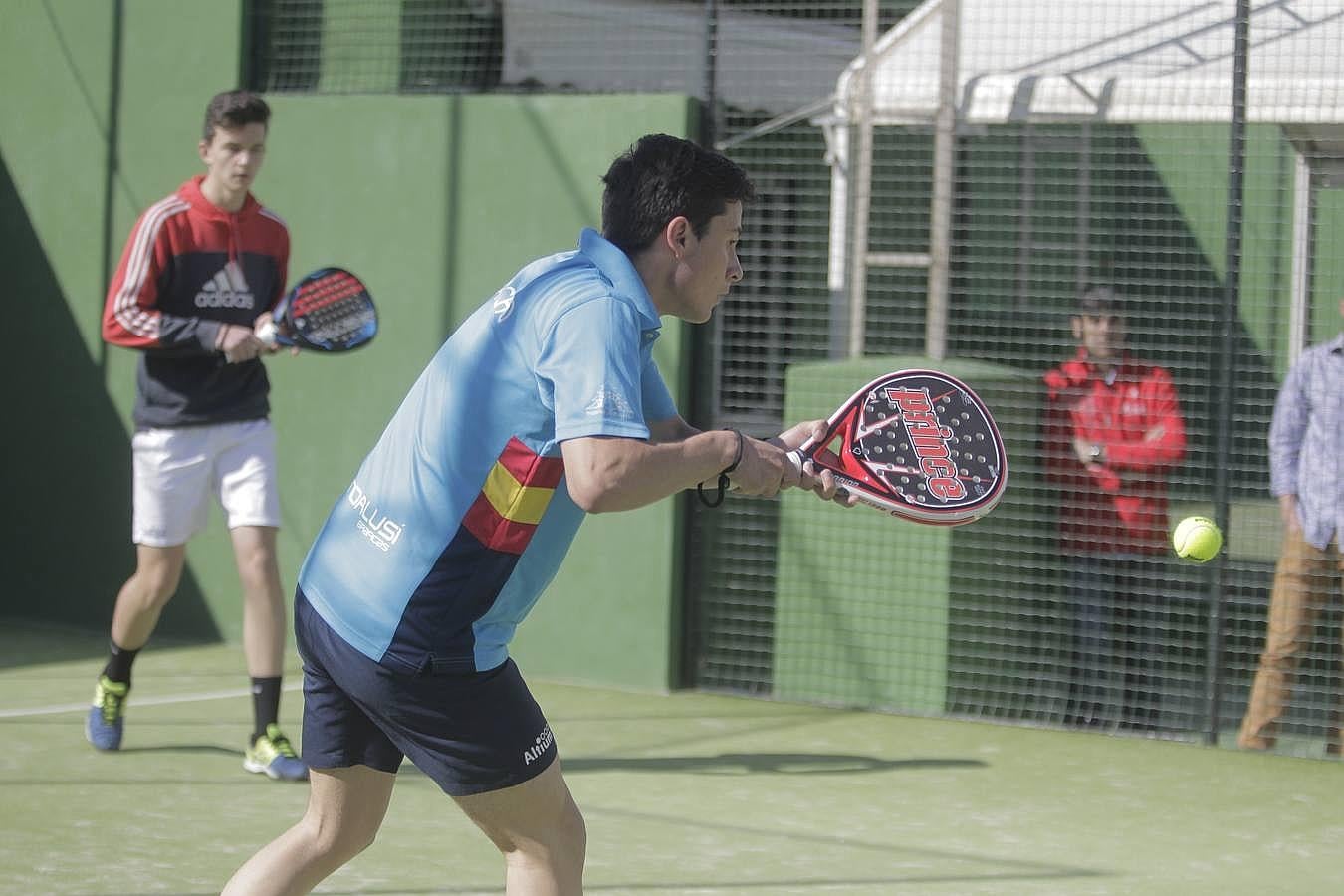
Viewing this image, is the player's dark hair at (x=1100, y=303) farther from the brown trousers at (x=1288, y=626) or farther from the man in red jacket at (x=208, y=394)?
the man in red jacket at (x=208, y=394)

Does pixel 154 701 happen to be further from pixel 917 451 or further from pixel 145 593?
pixel 917 451

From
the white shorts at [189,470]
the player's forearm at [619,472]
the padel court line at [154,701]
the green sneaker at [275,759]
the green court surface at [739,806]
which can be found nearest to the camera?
the player's forearm at [619,472]

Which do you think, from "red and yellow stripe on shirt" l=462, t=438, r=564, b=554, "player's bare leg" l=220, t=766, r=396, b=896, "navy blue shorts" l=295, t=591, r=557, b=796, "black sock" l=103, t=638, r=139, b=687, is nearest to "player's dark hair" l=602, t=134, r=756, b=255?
"red and yellow stripe on shirt" l=462, t=438, r=564, b=554

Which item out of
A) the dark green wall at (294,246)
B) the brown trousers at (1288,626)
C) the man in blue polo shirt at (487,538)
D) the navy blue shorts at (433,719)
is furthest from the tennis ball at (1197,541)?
the dark green wall at (294,246)

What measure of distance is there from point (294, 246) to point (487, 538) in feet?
16.1

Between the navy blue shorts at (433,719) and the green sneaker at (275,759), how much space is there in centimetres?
241

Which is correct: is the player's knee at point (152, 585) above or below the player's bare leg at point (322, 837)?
above

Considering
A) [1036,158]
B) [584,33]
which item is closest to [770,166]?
[1036,158]

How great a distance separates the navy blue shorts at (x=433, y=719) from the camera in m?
3.00

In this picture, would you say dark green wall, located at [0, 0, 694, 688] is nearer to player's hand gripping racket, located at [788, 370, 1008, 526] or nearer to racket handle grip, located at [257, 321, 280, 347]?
racket handle grip, located at [257, 321, 280, 347]

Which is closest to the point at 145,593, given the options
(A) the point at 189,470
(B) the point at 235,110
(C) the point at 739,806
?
(A) the point at 189,470

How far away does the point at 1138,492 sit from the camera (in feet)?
22.0

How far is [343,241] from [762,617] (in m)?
2.22

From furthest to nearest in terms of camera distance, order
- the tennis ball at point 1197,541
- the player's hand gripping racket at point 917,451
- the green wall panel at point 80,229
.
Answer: the green wall panel at point 80,229 → the tennis ball at point 1197,541 → the player's hand gripping racket at point 917,451
